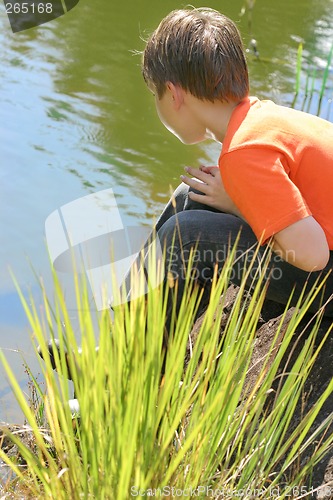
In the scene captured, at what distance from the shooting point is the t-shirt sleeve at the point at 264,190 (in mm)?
1892

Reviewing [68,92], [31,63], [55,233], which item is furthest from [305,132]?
[31,63]

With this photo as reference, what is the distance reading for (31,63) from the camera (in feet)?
17.3

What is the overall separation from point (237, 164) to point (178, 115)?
35 centimetres

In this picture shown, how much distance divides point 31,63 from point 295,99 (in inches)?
65.3

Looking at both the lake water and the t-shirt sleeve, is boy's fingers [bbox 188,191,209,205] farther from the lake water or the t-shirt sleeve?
the lake water

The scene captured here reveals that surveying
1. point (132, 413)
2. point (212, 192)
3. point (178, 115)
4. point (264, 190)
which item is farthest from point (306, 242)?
point (132, 413)

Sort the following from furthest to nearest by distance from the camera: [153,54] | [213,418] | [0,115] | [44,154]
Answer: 1. [0,115]
2. [44,154]
3. [153,54]
4. [213,418]

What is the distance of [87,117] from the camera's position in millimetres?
4723

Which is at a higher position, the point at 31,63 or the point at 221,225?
the point at 221,225

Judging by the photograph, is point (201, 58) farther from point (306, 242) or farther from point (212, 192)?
point (306, 242)

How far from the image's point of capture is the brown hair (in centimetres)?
215

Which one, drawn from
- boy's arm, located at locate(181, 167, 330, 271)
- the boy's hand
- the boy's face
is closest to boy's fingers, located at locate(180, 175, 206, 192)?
the boy's hand

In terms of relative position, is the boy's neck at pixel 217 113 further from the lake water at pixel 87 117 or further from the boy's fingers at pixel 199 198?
the lake water at pixel 87 117

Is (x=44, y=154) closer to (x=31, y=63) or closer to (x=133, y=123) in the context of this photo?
(x=133, y=123)
